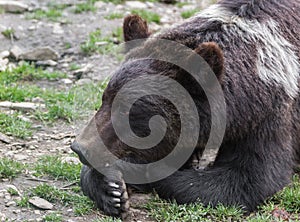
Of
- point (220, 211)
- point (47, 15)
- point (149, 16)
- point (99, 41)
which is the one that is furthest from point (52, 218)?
point (149, 16)

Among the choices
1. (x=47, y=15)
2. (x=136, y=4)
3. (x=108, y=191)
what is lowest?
(x=108, y=191)

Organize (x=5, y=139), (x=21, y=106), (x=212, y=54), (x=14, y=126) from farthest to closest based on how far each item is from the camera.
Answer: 1. (x=21, y=106)
2. (x=14, y=126)
3. (x=5, y=139)
4. (x=212, y=54)

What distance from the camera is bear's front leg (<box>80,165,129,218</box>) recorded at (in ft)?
16.4

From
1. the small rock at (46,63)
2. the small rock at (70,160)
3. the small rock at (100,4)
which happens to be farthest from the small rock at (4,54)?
the small rock at (70,160)

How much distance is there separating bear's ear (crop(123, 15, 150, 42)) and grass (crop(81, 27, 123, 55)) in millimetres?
2789

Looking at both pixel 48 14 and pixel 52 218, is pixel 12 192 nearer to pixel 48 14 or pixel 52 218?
pixel 52 218

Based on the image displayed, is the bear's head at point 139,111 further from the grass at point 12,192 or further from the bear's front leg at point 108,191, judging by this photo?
the grass at point 12,192

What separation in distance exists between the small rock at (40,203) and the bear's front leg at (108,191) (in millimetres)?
290

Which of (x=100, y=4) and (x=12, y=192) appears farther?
(x=100, y=4)

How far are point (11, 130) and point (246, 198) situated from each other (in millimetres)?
2262

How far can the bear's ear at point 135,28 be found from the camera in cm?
550

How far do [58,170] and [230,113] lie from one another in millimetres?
1460

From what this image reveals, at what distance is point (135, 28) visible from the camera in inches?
217

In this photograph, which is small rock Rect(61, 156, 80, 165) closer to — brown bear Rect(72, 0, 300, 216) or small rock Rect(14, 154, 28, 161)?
small rock Rect(14, 154, 28, 161)
